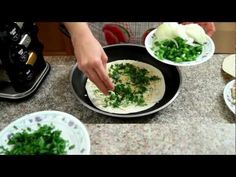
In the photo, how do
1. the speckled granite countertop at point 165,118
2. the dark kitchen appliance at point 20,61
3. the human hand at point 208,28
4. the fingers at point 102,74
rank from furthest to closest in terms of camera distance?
the human hand at point 208,28
the fingers at point 102,74
the dark kitchen appliance at point 20,61
the speckled granite countertop at point 165,118

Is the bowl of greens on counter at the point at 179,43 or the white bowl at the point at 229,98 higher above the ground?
the bowl of greens on counter at the point at 179,43

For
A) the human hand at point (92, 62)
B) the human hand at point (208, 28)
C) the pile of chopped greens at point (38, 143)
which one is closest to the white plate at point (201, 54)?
the human hand at point (208, 28)

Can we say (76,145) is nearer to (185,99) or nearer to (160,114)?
(160,114)

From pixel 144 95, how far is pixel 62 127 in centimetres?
46

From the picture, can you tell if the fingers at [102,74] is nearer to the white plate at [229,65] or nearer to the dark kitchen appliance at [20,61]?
the dark kitchen appliance at [20,61]

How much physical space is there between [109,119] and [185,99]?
0.94ft

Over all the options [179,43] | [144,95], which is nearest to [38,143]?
[144,95]

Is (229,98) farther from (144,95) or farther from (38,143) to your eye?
(38,143)

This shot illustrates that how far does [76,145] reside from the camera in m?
0.65

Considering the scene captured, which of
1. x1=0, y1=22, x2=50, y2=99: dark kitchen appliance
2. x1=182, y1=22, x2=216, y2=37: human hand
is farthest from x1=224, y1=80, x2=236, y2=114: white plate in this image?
x1=0, y1=22, x2=50, y2=99: dark kitchen appliance

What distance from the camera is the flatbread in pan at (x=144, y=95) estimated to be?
1024mm

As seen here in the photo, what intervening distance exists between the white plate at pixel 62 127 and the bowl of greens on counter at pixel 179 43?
50cm

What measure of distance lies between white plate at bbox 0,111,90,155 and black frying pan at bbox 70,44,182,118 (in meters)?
0.22
